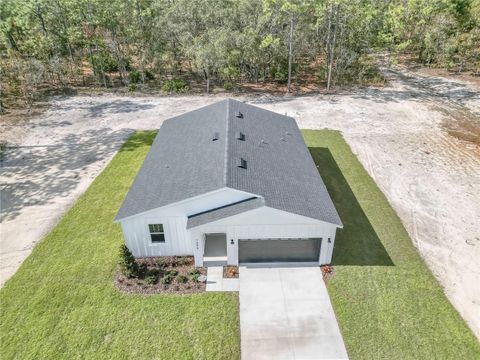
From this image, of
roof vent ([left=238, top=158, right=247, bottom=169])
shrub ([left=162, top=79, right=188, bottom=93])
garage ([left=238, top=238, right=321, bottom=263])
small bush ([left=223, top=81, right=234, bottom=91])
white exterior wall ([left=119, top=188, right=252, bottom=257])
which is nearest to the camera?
Result: white exterior wall ([left=119, top=188, right=252, bottom=257])

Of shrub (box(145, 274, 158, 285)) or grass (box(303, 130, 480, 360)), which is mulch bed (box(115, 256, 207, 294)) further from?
grass (box(303, 130, 480, 360))

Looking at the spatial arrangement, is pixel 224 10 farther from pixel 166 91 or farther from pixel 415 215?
pixel 415 215

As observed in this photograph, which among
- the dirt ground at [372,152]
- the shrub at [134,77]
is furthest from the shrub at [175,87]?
the shrub at [134,77]

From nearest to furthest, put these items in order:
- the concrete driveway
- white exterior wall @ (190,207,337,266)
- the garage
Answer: the concrete driveway
white exterior wall @ (190,207,337,266)
the garage

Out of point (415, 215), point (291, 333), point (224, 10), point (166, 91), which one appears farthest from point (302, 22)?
point (291, 333)

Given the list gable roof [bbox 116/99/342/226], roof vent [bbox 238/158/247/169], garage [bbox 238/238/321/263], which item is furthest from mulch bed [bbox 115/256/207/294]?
roof vent [bbox 238/158/247/169]

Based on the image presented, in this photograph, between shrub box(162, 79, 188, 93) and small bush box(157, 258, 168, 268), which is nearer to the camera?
small bush box(157, 258, 168, 268)

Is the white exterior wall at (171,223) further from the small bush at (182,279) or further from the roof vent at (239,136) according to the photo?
the roof vent at (239,136)

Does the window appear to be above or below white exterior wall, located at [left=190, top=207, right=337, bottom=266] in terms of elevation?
below
